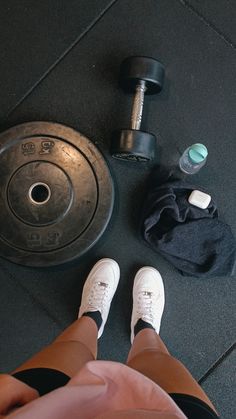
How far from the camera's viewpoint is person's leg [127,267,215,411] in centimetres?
75

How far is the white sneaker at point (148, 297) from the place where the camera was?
118 cm

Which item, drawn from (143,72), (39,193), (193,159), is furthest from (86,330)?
(143,72)

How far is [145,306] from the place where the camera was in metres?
1.19

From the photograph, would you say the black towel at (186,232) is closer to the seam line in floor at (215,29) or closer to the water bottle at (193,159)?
the water bottle at (193,159)

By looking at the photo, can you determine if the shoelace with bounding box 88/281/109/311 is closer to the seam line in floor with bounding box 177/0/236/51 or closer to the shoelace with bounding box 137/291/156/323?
the shoelace with bounding box 137/291/156/323

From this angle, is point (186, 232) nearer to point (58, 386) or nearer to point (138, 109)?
point (138, 109)

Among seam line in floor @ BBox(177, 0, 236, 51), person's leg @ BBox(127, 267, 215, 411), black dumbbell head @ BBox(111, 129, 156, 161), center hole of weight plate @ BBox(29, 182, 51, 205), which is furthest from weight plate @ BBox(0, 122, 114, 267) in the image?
seam line in floor @ BBox(177, 0, 236, 51)

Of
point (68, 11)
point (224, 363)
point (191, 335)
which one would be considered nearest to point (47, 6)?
point (68, 11)

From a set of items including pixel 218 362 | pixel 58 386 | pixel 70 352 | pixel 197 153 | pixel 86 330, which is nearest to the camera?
pixel 58 386

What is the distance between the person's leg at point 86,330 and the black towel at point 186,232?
17 centimetres

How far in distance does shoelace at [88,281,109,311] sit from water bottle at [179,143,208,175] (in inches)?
16.6

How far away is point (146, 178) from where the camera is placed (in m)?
1.26

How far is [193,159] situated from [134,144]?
0.17 m

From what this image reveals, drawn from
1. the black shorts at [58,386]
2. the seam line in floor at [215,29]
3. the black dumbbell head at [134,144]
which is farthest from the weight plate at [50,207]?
the seam line in floor at [215,29]
